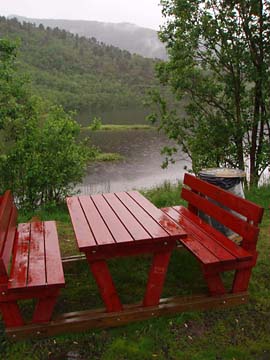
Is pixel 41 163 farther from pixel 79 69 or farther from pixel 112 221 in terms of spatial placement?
pixel 79 69

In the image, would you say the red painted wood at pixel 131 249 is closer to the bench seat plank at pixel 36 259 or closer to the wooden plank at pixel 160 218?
the wooden plank at pixel 160 218

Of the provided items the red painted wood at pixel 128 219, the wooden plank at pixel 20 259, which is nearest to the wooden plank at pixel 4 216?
the wooden plank at pixel 20 259

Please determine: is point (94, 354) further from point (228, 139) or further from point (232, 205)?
point (228, 139)

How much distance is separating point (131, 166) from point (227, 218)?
925 inches

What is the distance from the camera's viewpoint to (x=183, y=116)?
9.81 metres

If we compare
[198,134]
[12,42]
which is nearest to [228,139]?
[198,134]

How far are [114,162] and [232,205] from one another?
25.5 meters

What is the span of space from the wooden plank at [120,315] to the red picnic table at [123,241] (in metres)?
0.07

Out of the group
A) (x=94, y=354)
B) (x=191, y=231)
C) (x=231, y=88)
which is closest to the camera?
(x=94, y=354)

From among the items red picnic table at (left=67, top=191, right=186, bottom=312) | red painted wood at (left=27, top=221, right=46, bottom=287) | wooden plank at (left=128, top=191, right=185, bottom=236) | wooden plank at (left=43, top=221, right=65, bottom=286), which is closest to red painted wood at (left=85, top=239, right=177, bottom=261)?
red picnic table at (left=67, top=191, right=186, bottom=312)

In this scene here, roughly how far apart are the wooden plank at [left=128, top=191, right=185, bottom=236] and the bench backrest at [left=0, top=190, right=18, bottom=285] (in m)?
1.24

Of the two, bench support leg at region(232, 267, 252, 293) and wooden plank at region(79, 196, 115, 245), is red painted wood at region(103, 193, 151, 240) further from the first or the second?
bench support leg at region(232, 267, 252, 293)

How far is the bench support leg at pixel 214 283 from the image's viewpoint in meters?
3.32

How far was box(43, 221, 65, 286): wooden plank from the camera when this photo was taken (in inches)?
114
